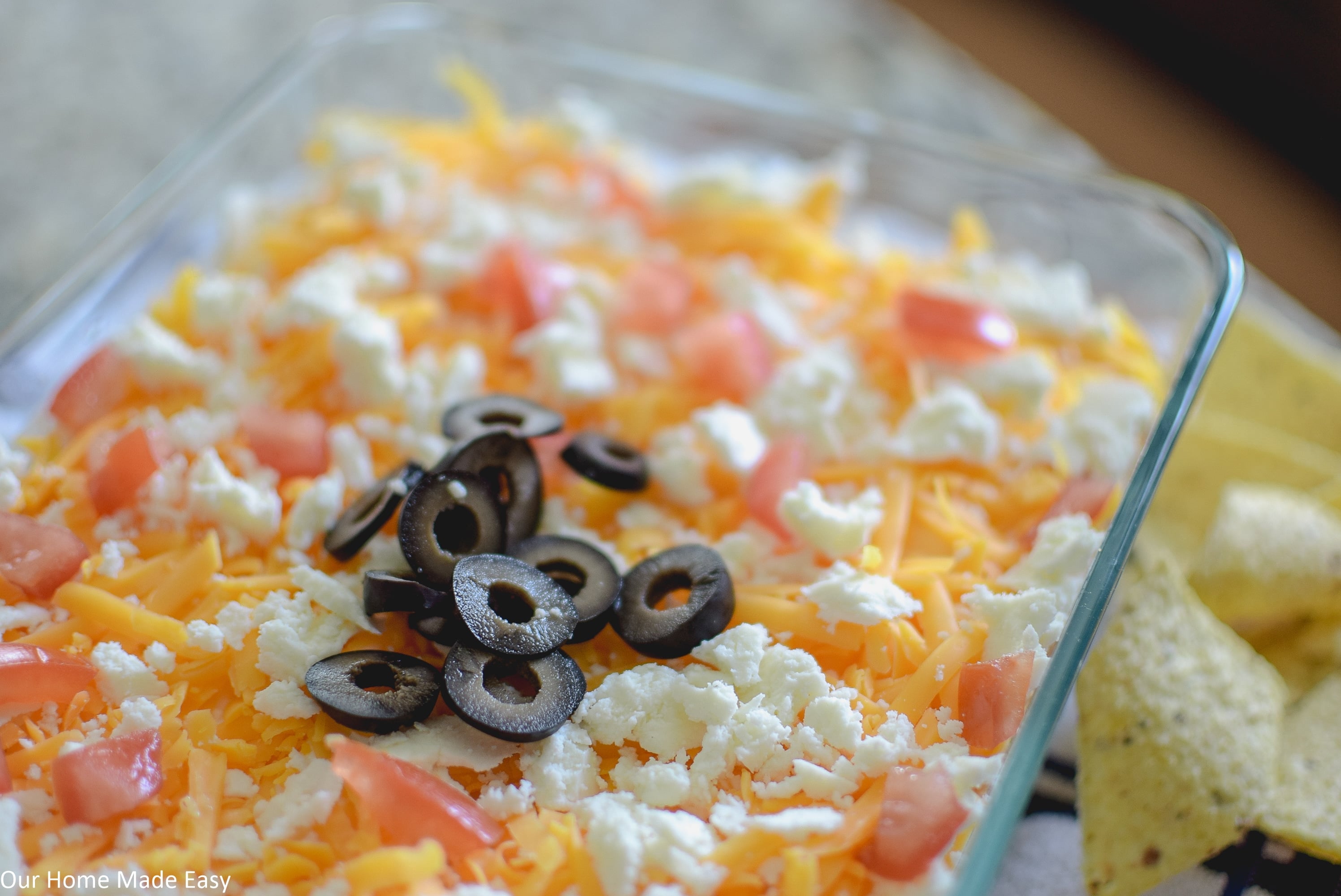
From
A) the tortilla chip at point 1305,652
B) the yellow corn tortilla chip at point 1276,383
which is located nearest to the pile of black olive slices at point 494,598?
the tortilla chip at point 1305,652

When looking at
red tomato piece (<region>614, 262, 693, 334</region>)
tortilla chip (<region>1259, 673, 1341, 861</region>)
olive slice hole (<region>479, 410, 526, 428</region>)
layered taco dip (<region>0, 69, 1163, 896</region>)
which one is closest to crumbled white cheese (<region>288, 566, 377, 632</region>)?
layered taco dip (<region>0, 69, 1163, 896</region>)

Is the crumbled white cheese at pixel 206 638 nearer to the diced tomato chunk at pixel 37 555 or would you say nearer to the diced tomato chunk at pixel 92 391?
the diced tomato chunk at pixel 37 555

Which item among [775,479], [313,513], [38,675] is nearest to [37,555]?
[38,675]

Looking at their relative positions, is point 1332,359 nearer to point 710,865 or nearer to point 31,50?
point 710,865

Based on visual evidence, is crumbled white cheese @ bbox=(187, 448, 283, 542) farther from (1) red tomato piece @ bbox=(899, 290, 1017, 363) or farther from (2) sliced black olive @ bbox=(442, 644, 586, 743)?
(1) red tomato piece @ bbox=(899, 290, 1017, 363)

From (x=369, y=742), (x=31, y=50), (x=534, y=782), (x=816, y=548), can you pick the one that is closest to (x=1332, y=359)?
(x=816, y=548)

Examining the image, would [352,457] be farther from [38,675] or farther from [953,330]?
[953,330]
